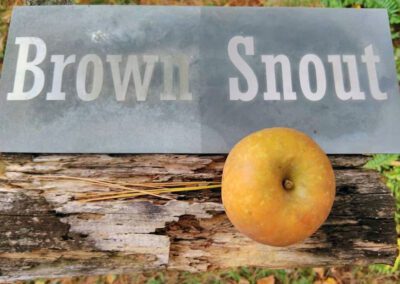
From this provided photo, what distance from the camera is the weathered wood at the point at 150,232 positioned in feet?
5.00

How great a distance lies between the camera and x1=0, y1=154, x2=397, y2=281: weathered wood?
1.52 metres

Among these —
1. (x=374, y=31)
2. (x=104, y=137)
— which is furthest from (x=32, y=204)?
(x=374, y=31)

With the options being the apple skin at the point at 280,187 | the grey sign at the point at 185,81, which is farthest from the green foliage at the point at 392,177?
the apple skin at the point at 280,187

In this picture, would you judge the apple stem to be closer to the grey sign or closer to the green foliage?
the grey sign

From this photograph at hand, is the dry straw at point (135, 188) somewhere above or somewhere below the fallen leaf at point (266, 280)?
above

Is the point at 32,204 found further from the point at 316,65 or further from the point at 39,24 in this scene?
the point at 316,65

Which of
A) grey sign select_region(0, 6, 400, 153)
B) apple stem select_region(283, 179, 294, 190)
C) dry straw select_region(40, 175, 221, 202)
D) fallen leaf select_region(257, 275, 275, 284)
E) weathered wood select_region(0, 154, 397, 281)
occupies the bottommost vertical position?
fallen leaf select_region(257, 275, 275, 284)

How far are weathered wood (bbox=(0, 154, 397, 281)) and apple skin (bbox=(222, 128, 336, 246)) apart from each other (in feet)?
0.86

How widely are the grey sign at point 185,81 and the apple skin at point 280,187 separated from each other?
1.34 feet

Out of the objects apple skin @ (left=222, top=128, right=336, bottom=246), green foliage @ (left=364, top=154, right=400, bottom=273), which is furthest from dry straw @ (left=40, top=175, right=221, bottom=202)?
green foliage @ (left=364, top=154, right=400, bottom=273)

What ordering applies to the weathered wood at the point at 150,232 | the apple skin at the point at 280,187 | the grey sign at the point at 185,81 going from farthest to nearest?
1. the grey sign at the point at 185,81
2. the weathered wood at the point at 150,232
3. the apple skin at the point at 280,187

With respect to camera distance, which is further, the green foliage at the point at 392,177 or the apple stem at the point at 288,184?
the green foliage at the point at 392,177

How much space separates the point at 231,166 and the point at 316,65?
743 mm

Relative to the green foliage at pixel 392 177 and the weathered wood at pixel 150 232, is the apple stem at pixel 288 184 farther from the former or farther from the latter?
the green foliage at pixel 392 177
